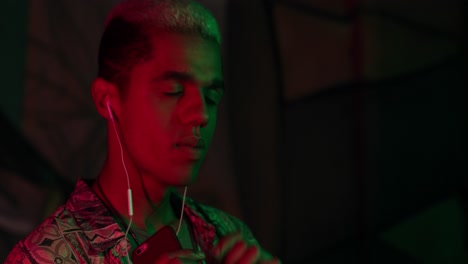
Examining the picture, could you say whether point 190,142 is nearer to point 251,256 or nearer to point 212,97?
point 212,97

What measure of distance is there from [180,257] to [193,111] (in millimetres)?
231

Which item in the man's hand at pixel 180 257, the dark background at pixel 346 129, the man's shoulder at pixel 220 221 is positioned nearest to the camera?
the man's hand at pixel 180 257

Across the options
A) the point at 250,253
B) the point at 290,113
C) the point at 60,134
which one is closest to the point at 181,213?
the point at 250,253

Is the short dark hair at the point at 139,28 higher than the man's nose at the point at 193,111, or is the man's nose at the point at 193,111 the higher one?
the short dark hair at the point at 139,28

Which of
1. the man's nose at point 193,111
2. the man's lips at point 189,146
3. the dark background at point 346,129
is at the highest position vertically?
the man's nose at point 193,111

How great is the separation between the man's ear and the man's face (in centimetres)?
2

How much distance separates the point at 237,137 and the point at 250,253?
3.20ft

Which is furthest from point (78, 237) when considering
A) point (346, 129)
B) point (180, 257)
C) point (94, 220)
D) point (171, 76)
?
point (346, 129)

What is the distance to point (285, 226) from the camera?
6.29 feet

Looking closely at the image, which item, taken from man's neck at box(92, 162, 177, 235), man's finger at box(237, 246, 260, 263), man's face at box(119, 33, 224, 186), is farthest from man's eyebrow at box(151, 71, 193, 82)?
man's finger at box(237, 246, 260, 263)

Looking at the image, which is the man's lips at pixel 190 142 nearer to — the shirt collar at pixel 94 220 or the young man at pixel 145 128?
the young man at pixel 145 128

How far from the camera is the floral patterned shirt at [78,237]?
2.85 ft

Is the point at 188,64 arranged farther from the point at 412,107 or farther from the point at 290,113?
the point at 412,107

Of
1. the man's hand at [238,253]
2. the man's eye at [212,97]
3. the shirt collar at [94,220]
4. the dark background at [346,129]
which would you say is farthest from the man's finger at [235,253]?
the dark background at [346,129]
